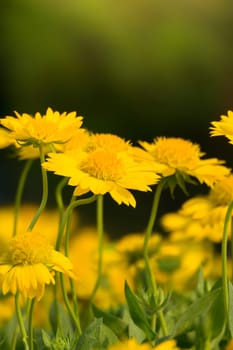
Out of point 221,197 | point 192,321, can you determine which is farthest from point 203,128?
point 192,321

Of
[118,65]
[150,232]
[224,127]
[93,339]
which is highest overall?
[118,65]

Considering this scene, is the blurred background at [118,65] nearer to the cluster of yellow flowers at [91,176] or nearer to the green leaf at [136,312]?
the cluster of yellow flowers at [91,176]

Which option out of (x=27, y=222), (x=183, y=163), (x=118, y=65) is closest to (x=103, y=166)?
(x=183, y=163)

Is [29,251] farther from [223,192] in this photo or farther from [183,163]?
[223,192]

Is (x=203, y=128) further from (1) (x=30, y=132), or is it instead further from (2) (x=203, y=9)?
(1) (x=30, y=132)

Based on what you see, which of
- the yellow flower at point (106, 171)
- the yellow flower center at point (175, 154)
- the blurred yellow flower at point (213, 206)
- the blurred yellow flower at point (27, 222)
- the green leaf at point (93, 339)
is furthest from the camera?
the blurred yellow flower at point (27, 222)

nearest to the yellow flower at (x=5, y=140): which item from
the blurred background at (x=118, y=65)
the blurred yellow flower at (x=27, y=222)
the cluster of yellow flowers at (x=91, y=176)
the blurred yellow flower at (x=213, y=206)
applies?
the cluster of yellow flowers at (x=91, y=176)

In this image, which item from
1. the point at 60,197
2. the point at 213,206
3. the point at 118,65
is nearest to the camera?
the point at 60,197
